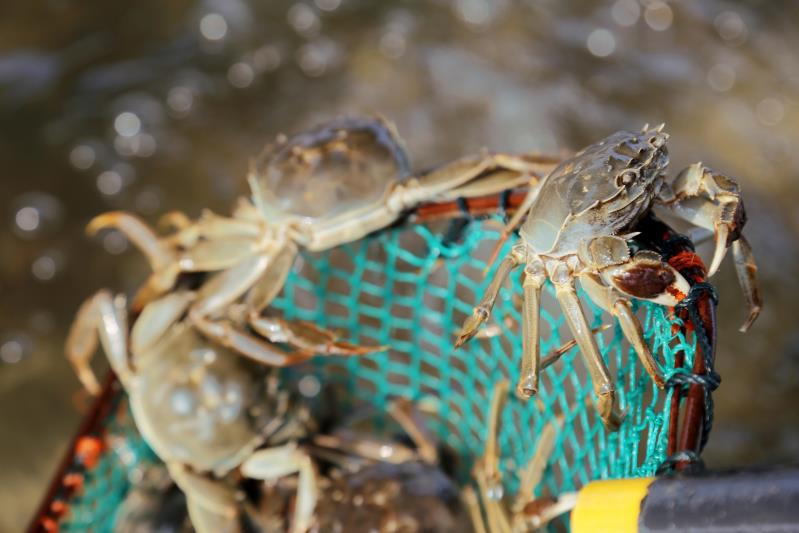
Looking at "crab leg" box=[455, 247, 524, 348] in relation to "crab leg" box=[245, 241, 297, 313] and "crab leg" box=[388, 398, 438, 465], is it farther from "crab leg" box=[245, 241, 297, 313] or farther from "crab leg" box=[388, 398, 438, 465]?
"crab leg" box=[388, 398, 438, 465]

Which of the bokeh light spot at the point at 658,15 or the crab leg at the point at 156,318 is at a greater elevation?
the bokeh light spot at the point at 658,15

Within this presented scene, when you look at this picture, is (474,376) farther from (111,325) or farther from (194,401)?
(111,325)

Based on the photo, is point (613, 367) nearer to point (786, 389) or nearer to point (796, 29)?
point (786, 389)

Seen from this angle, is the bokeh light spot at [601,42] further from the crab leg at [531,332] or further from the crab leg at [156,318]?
the crab leg at [531,332]

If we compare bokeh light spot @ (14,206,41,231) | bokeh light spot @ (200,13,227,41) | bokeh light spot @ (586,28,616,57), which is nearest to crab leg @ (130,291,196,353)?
bokeh light spot @ (14,206,41,231)

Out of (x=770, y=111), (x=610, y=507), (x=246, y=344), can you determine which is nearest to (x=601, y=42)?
(x=770, y=111)

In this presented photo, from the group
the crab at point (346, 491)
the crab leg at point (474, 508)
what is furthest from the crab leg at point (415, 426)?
the crab leg at point (474, 508)
